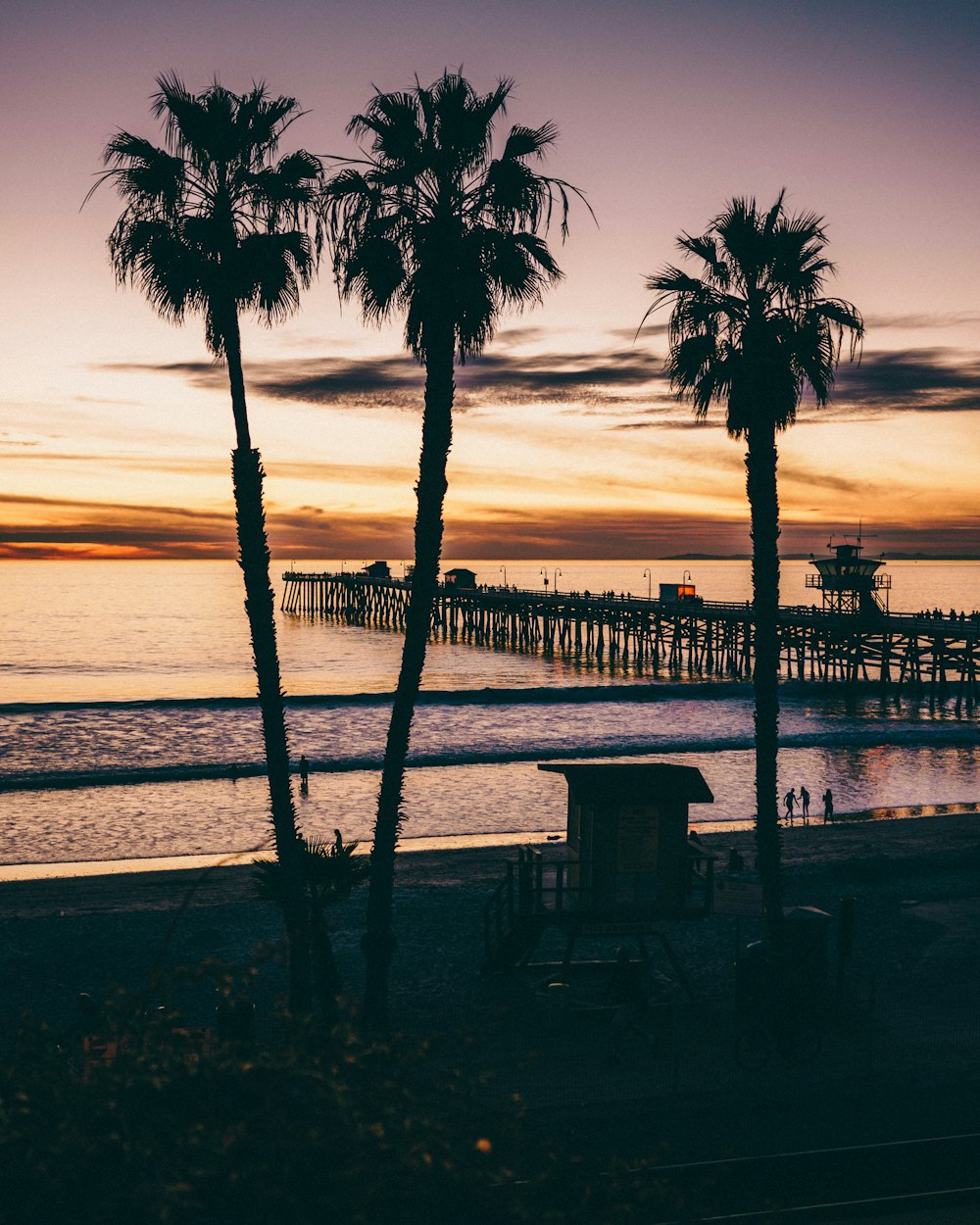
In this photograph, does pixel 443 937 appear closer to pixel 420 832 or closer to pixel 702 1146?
pixel 702 1146

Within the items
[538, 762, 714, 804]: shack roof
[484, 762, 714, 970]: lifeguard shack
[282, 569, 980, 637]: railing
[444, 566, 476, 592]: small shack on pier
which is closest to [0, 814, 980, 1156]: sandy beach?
[484, 762, 714, 970]: lifeguard shack

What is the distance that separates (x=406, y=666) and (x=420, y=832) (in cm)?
1658

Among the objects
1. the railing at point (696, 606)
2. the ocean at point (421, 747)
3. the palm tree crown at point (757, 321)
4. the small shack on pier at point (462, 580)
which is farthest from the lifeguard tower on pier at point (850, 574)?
the palm tree crown at point (757, 321)

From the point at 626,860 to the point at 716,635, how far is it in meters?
63.7

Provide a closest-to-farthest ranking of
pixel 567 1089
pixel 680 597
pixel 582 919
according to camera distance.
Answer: pixel 567 1089, pixel 582 919, pixel 680 597

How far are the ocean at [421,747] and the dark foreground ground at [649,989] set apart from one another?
20.9 feet

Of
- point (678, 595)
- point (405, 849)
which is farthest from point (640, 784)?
point (678, 595)

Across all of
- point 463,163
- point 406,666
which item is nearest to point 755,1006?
point 406,666

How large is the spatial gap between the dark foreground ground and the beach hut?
1.15 meters

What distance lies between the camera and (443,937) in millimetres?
16844

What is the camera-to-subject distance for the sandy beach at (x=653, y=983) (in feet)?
A: 35.2

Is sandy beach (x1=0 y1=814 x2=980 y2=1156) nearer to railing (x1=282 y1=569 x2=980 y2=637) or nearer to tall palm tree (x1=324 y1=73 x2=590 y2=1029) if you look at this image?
tall palm tree (x1=324 y1=73 x2=590 y2=1029)

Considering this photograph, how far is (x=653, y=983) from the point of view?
45.6ft

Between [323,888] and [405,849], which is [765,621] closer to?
[323,888]
